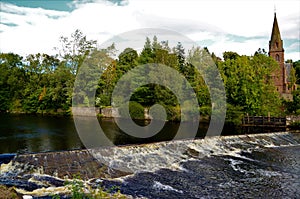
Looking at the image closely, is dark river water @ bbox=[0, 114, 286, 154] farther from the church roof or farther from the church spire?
the church roof

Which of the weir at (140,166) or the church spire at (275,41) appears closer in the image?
the weir at (140,166)

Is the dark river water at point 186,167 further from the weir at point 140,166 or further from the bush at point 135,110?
the bush at point 135,110

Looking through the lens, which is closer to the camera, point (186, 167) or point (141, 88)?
point (186, 167)

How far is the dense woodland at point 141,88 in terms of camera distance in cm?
2992

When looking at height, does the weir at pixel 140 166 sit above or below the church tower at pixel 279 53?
below

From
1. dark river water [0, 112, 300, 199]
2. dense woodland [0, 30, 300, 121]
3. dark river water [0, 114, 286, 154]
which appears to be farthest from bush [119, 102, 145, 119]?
dark river water [0, 112, 300, 199]

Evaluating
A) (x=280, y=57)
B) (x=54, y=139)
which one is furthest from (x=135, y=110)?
(x=280, y=57)

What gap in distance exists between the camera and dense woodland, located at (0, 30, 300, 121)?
98.2ft

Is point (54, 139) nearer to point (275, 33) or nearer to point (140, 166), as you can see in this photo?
point (140, 166)

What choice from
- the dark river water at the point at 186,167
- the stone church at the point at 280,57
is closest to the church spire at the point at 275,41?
the stone church at the point at 280,57

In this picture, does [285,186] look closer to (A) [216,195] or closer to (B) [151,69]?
(A) [216,195]

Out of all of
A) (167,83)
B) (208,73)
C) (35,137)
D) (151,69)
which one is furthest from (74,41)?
(35,137)

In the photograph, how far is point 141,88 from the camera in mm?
33000

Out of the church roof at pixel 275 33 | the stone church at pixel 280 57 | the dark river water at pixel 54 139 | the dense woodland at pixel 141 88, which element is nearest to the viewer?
the dark river water at pixel 54 139
